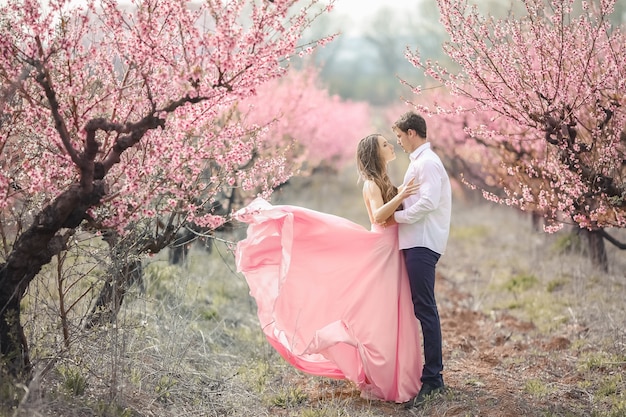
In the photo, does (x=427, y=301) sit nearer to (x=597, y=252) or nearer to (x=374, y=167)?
(x=374, y=167)

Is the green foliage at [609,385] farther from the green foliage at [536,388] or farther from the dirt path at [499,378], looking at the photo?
the green foliage at [536,388]

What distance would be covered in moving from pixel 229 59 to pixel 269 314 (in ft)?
6.72

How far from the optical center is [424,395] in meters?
4.88

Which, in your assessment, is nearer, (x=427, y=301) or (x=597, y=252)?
(x=427, y=301)

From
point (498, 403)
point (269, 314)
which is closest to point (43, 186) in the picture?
point (269, 314)

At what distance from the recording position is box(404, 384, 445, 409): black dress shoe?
4852 mm

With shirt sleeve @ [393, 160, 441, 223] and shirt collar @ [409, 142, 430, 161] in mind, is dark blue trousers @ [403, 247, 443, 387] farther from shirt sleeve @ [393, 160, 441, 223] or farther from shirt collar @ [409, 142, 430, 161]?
shirt collar @ [409, 142, 430, 161]

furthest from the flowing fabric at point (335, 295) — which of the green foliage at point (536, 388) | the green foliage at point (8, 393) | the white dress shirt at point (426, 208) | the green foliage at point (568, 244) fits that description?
the green foliage at point (568, 244)

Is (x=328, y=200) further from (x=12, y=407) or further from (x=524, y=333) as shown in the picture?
(x=12, y=407)

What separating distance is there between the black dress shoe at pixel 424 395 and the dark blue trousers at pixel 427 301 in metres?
0.03

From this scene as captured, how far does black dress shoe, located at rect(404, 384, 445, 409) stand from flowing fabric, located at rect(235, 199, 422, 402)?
59mm

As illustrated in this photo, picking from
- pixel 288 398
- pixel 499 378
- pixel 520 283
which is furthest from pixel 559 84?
pixel 520 283

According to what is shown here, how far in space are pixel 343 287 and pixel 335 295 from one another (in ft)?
0.27

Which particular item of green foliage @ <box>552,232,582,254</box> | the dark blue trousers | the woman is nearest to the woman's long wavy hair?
the woman
